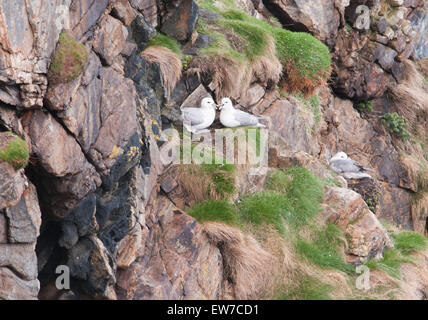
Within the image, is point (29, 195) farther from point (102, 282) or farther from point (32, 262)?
point (102, 282)

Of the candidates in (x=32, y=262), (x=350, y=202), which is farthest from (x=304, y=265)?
(x=32, y=262)

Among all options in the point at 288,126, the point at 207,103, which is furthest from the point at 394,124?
the point at 207,103

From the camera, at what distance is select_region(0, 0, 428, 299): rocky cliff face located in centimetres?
360

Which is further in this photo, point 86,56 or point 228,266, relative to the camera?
point 228,266

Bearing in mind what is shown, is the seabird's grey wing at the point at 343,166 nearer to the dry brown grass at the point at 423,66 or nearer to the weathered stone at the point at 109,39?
the weathered stone at the point at 109,39

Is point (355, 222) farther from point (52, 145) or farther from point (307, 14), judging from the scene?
point (52, 145)

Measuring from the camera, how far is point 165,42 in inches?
284

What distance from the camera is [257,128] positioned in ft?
24.9

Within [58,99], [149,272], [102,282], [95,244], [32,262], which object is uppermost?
[58,99]

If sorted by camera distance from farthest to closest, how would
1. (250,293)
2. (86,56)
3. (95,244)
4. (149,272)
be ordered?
(250,293)
(149,272)
(95,244)
(86,56)

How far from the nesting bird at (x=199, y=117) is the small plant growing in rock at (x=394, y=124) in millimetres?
6652

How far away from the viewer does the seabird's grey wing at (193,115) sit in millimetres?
6793

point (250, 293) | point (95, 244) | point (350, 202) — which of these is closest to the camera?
point (95, 244)

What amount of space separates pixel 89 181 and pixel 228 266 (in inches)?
90.5
